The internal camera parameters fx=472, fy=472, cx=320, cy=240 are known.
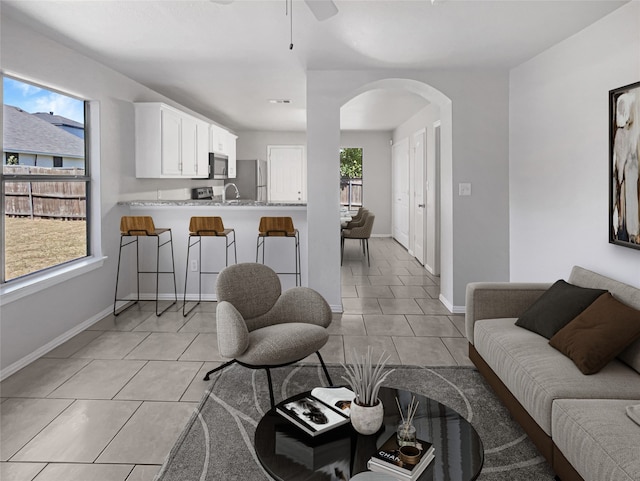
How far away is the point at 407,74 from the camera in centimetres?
479

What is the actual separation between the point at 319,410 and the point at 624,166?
2.47 m

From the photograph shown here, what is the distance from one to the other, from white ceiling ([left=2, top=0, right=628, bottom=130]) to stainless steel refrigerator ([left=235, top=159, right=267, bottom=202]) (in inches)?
204

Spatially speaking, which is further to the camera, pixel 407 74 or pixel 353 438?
pixel 407 74

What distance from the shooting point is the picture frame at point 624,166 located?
2.90 m

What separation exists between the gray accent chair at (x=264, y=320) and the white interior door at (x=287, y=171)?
25.7 feet

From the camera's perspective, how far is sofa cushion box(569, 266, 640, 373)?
2393mm

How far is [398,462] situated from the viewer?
1.65m

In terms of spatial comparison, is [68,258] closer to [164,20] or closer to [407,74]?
[164,20]

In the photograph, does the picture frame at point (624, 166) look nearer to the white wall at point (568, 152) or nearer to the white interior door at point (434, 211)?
the white wall at point (568, 152)

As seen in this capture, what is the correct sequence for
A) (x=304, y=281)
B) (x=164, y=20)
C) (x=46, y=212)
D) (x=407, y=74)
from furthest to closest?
(x=304, y=281) < (x=407, y=74) < (x=46, y=212) < (x=164, y=20)

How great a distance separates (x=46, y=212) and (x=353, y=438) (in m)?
3.29

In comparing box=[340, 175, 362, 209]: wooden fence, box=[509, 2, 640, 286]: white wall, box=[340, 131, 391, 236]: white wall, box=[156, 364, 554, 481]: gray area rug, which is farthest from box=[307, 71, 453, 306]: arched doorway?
box=[340, 175, 362, 209]: wooden fence

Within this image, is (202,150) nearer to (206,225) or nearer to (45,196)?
(206,225)

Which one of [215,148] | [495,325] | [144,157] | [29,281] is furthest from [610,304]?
[215,148]
